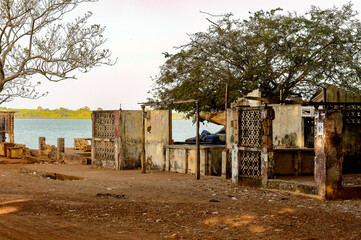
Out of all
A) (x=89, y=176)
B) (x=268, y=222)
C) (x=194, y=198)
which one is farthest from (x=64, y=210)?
(x=89, y=176)

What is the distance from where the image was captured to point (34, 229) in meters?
7.19

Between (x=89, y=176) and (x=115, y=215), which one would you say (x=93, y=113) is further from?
(x=115, y=215)

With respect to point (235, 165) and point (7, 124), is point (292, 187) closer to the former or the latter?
Result: point (235, 165)

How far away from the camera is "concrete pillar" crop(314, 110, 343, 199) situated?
1062 centimetres

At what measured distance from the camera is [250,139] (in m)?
12.9

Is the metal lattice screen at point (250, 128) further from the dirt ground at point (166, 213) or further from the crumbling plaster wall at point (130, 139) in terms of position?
the crumbling plaster wall at point (130, 139)

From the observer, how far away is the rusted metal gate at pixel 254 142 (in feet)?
40.4

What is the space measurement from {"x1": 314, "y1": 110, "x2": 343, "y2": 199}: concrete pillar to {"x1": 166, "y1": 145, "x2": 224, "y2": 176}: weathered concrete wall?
213 inches

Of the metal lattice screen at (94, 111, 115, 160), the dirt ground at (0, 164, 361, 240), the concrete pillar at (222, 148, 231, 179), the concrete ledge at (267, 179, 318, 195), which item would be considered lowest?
the dirt ground at (0, 164, 361, 240)

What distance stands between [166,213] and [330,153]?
457cm

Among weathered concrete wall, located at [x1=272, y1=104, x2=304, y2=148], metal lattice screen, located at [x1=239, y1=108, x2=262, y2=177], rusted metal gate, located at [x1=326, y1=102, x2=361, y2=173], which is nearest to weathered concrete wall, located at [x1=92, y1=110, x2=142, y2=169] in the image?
weathered concrete wall, located at [x1=272, y1=104, x2=304, y2=148]

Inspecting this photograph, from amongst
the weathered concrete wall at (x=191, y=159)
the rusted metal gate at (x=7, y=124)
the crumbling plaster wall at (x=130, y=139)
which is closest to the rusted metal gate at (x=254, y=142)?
the weathered concrete wall at (x=191, y=159)

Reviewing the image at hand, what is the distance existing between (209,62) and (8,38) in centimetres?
1066

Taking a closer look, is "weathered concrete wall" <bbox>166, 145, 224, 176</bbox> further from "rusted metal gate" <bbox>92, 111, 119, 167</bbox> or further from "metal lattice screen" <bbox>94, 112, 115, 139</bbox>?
"metal lattice screen" <bbox>94, 112, 115, 139</bbox>
